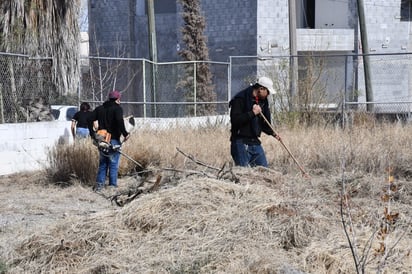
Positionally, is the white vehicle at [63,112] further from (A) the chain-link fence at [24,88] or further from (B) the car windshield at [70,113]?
(A) the chain-link fence at [24,88]

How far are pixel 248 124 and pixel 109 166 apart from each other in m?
2.89

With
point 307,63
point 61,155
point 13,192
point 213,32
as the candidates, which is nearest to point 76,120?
point 61,155

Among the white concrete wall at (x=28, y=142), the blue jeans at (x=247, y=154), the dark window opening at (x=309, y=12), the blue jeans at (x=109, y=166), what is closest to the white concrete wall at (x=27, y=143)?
the white concrete wall at (x=28, y=142)

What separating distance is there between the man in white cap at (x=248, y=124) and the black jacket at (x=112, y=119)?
2369 millimetres

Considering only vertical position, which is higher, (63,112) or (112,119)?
(112,119)

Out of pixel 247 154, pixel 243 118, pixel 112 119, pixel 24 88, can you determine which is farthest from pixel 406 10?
pixel 243 118

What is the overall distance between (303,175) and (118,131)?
3.45m

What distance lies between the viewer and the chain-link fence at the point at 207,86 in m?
14.0

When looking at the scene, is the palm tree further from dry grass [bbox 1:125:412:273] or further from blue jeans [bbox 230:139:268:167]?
dry grass [bbox 1:125:412:273]

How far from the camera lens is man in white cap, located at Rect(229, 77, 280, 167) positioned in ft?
30.8

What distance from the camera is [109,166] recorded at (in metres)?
11.3

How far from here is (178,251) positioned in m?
6.20

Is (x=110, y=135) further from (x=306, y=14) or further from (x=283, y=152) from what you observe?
(x=306, y=14)

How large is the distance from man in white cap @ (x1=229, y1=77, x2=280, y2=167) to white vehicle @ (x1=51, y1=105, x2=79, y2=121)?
6.61 m
